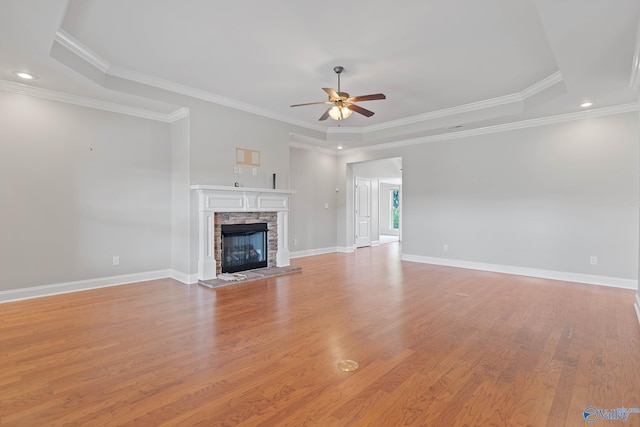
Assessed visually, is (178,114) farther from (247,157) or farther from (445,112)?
(445,112)

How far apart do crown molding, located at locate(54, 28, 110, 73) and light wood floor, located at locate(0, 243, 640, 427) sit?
115 inches

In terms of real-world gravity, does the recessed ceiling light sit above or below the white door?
above

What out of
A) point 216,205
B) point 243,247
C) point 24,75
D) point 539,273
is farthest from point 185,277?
point 539,273

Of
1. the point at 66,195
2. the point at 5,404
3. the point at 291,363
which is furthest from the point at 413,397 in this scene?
the point at 66,195

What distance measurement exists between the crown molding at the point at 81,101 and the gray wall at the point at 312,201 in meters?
3.02

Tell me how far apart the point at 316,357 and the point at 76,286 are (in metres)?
3.92

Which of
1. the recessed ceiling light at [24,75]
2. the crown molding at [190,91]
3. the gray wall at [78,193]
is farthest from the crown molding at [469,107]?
the recessed ceiling light at [24,75]

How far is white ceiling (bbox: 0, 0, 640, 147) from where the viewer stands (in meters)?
2.73

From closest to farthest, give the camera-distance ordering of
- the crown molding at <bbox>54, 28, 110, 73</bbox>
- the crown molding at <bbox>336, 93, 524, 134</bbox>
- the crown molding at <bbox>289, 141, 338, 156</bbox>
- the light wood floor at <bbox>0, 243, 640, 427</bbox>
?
the light wood floor at <bbox>0, 243, 640, 427</bbox>
the crown molding at <bbox>54, 28, 110, 73</bbox>
the crown molding at <bbox>336, 93, 524, 134</bbox>
the crown molding at <bbox>289, 141, 338, 156</bbox>

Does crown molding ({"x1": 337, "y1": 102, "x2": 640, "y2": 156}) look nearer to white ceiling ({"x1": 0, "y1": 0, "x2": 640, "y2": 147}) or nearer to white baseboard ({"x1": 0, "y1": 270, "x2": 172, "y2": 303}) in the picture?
white ceiling ({"x1": 0, "y1": 0, "x2": 640, "y2": 147})

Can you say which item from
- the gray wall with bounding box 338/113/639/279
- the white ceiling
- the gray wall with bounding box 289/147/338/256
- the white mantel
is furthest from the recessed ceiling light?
the gray wall with bounding box 338/113/639/279

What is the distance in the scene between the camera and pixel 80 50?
3.50m

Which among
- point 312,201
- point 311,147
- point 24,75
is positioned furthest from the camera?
point 312,201

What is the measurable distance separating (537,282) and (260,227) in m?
4.74
